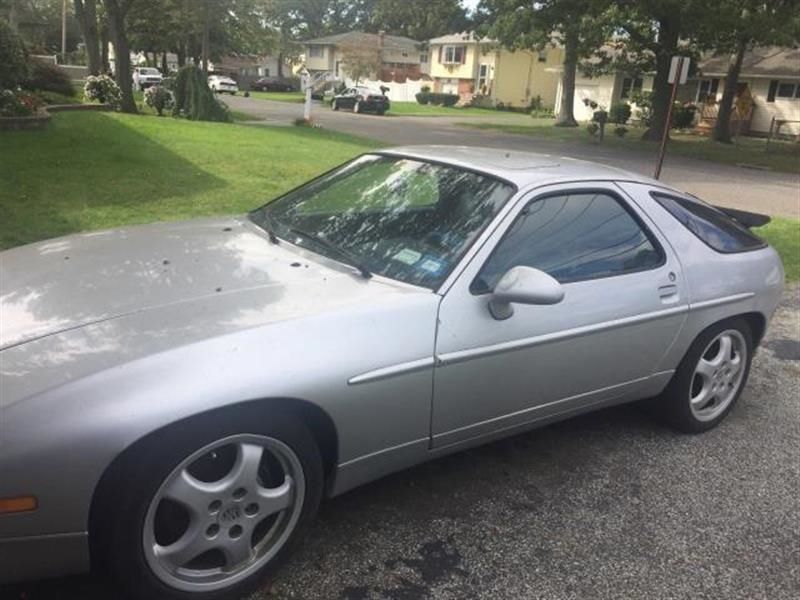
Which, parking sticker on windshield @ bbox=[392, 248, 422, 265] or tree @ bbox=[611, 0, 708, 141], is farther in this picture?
tree @ bbox=[611, 0, 708, 141]

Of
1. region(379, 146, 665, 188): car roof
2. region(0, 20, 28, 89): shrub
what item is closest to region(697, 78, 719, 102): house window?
region(0, 20, 28, 89): shrub

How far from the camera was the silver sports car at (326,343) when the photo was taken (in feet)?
6.93

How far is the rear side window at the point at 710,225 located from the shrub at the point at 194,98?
729 inches

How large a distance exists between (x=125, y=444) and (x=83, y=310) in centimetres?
69

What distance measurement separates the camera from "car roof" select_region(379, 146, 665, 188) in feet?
11.1

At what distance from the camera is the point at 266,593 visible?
250 centimetres

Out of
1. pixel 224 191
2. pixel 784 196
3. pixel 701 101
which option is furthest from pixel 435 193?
pixel 701 101

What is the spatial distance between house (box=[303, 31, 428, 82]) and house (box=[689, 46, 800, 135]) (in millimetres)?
31096

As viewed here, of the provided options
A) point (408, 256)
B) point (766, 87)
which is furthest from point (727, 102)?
point (408, 256)

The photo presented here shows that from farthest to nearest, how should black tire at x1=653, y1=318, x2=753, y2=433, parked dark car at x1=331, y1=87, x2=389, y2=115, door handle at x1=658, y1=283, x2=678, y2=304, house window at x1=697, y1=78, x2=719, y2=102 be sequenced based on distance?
1. house window at x1=697, y1=78, x2=719, y2=102
2. parked dark car at x1=331, y1=87, x2=389, y2=115
3. black tire at x1=653, y1=318, x2=753, y2=433
4. door handle at x1=658, y1=283, x2=678, y2=304

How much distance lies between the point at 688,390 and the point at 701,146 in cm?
2662

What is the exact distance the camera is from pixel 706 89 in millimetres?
39594

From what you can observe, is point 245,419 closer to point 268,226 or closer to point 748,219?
point 268,226

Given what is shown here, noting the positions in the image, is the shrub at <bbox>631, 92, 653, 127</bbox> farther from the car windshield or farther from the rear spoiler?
the car windshield
